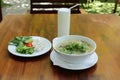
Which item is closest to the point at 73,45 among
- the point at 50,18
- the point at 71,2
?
the point at 50,18

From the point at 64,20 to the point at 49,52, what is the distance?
208mm

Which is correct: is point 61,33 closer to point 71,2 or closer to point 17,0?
point 71,2

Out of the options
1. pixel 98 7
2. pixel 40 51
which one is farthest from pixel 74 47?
pixel 98 7

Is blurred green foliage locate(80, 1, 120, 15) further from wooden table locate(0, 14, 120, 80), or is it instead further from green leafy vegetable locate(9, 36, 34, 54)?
green leafy vegetable locate(9, 36, 34, 54)

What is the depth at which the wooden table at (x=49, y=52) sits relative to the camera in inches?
38.9

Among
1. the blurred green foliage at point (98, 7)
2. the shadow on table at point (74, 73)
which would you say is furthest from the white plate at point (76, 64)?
the blurred green foliage at point (98, 7)

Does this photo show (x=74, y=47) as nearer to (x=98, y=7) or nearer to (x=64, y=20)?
(x=64, y=20)

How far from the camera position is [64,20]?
4.14ft

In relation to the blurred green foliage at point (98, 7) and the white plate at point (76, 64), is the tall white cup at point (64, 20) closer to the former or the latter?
the white plate at point (76, 64)

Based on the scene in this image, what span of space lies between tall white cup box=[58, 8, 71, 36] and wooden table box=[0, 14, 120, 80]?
0.11m

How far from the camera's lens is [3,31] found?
1.45m

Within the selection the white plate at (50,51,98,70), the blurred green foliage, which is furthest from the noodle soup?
the blurred green foliage

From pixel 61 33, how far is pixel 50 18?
0.47 meters

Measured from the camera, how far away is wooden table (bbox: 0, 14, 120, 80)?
0.99m
